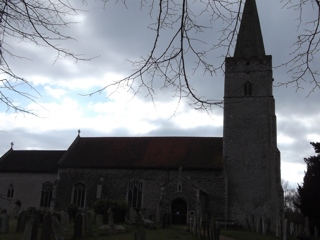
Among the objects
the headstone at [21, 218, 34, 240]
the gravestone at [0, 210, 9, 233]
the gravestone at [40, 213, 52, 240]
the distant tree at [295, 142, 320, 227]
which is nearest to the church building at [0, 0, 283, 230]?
the distant tree at [295, 142, 320, 227]

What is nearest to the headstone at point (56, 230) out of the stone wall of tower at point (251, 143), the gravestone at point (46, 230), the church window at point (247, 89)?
the gravestone at point (46, 230)

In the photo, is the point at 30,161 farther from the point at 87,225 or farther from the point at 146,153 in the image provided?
the point at 87,225

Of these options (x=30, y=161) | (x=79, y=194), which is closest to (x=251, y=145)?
(x=79, y=194)

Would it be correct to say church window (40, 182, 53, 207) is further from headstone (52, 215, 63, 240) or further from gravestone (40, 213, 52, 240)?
gravestone (40, 213, 52, 240)

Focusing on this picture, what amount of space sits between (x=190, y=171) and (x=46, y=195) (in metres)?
13.0

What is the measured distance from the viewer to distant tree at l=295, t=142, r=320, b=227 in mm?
24295

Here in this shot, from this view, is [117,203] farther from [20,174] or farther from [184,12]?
[184,12]

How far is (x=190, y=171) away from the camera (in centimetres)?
2825

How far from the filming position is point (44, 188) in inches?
Answer: 1264

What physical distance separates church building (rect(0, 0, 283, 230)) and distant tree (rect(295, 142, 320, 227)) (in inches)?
102

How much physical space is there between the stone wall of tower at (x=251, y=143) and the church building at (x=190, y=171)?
73mm

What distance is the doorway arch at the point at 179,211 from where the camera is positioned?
25562 millimetres

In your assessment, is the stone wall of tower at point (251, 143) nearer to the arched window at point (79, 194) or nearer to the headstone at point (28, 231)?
the arched window at point (79, 194)

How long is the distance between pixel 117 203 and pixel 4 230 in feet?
27.7
